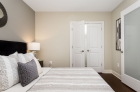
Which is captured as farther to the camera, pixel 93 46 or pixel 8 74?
pixel 93 46

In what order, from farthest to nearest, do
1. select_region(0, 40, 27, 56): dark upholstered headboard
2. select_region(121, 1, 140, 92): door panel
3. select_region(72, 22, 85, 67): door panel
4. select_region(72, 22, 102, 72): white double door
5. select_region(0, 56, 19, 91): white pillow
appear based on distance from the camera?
select_region(72, 22, 102, 72): white double door, select_region(72, 22, 85, 67): door panel, select_region(121, 1, 140, 92): door panel, select_region(0, 40, 27, 56): dark upholstered headboard, select_region(0, 56, 19, 91): white pillow

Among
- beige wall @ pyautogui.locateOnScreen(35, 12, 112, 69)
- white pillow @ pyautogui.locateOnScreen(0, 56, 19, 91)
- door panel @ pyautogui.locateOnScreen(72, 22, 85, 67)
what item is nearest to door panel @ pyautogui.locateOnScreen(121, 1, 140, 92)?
beige wall @ pyautogui.locateOnScreen(35, 12, 112, 69)

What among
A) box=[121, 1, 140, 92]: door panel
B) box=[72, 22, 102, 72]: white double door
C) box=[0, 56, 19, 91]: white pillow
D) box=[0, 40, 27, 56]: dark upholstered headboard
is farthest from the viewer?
box=[72, 22, 102, 72]: white double door

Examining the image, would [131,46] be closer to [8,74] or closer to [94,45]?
[94,45]

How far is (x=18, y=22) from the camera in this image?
3.31 metres

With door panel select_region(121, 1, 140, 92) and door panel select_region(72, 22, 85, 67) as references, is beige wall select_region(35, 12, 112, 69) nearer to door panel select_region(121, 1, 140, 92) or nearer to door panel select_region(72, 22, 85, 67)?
door panel select_region(72, 22, 85, 67)

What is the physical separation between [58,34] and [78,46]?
966 millimetres

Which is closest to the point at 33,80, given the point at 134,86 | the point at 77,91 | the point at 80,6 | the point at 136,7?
the point at 77,91

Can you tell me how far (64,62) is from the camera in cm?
475

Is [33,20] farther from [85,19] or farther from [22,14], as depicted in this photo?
[85,19]

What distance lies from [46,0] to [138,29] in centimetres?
273

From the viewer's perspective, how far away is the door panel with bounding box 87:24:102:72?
477 centimetres

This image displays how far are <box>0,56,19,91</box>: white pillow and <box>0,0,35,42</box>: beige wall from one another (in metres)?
1.20

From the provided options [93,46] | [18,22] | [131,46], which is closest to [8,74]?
[18,22]
